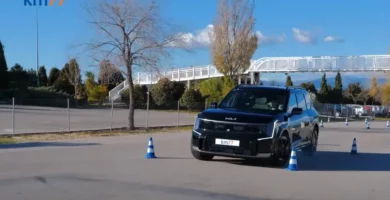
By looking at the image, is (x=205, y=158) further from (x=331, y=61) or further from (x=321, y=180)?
(x=331, y=61)

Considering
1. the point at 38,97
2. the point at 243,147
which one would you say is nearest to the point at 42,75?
the point at 38,97

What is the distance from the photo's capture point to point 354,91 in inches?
3214

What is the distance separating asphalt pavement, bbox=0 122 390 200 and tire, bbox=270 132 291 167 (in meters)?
0.26

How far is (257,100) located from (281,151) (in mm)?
1485

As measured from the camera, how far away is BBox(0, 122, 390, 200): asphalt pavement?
8891mm

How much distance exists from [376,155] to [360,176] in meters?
5.42

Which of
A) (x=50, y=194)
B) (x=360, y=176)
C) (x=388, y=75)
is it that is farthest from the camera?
(x=388, y=75)

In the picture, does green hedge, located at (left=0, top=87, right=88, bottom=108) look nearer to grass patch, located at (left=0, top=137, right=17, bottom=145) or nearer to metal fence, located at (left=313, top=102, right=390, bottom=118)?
metal fence, located at (left=313, top=102, right=390, bottom=118)

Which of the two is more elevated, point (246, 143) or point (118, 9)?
point (118, 9)

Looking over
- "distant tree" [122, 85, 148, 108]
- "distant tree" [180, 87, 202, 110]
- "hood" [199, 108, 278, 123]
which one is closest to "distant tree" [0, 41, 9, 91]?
"distant tree" [122, 85, 148, 108]

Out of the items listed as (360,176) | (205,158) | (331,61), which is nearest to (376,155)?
(360,176)

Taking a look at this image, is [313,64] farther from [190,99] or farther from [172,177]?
[172,177]

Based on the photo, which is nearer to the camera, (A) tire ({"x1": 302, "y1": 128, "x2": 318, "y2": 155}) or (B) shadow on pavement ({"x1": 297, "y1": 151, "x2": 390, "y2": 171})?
(B) shadow on pavement ({"x1": 297, "y1": 151, "x2": 390, "y2": 171})

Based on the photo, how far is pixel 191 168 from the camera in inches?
471
